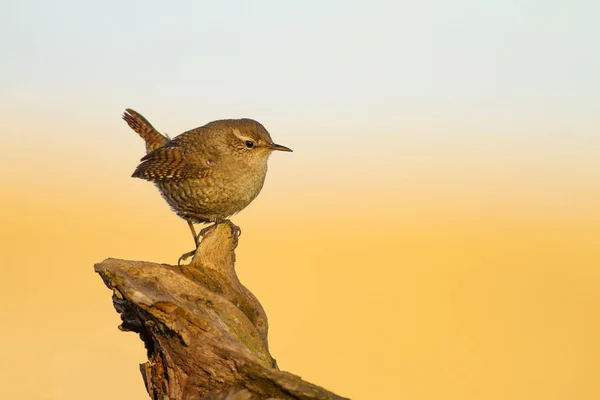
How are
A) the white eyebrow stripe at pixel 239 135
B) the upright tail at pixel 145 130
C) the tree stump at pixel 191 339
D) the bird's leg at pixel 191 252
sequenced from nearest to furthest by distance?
the tree stump at pixel 191 339
the bird's leg at pixel 191 252
the white eyebrow stripe at pixel 239 135
the upright tail at pixel 145 130

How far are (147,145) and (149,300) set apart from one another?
4.20 m

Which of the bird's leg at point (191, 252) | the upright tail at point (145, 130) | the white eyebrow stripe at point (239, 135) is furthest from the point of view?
the upright tail at point (145, 130)

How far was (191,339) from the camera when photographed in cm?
374

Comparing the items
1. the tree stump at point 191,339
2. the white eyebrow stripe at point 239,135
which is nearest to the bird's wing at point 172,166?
the white eyebrow stripe at point 239,135

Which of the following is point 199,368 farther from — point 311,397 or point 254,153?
point 254,153

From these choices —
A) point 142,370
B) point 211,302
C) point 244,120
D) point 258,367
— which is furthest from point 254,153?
point 258,367

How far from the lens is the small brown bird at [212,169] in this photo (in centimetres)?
610

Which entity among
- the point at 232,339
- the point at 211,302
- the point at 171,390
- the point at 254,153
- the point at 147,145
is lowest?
the point at 171,390

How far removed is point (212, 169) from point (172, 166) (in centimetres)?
44

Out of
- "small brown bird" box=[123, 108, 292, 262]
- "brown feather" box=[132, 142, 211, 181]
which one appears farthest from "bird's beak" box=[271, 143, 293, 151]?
"brown feather" box=[132, 142, 211, 181]

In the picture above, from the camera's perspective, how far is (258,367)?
3.48 m

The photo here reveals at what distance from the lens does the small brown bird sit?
6098mm

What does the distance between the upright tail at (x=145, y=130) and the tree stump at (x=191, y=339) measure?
3411 mm

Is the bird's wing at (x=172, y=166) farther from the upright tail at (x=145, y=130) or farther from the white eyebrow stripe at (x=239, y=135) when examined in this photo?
the upright tail at (x=145, y=130)
